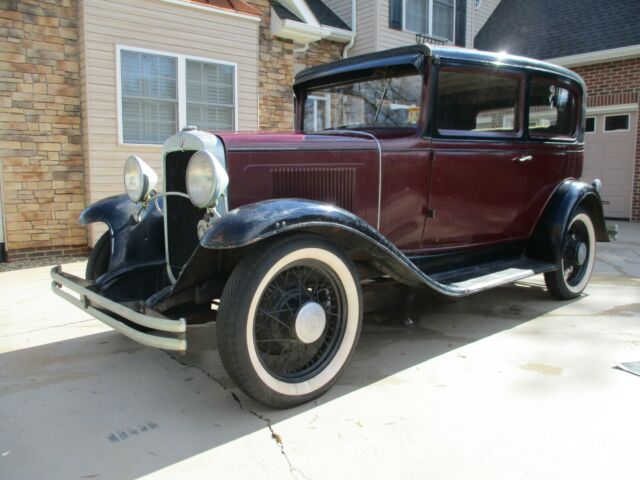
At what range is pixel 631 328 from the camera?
12.5 feet

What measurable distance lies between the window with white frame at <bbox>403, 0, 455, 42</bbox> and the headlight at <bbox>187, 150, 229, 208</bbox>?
9396 millimetres

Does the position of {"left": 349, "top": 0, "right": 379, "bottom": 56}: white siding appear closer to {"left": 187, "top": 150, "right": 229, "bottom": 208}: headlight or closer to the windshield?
the windshield

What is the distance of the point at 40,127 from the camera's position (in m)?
6.48

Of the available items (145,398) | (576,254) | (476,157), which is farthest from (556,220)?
(145,398)

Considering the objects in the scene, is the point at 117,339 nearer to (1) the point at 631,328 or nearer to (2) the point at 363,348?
(2) the point at 363,348

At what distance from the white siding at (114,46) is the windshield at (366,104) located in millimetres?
3516

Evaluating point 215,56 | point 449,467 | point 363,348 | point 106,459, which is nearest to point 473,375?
point 363,348

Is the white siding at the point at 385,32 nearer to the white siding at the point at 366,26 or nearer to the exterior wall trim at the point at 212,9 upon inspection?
the white siding at the point at 366,26

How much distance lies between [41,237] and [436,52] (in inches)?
213

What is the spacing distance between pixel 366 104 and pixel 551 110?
1.70 m

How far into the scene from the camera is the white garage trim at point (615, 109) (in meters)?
10.3

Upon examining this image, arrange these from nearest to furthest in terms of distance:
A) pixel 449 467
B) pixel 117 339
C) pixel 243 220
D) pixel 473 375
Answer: pixel 449 467 → pixel 243 220 → pixel 473 375 → pixel 117 339

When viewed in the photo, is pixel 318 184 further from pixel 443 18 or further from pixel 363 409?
pixel 443 18

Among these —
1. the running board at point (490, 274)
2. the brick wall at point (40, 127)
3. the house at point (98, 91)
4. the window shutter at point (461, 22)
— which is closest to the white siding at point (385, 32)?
the window shutter at point (461, 22)
